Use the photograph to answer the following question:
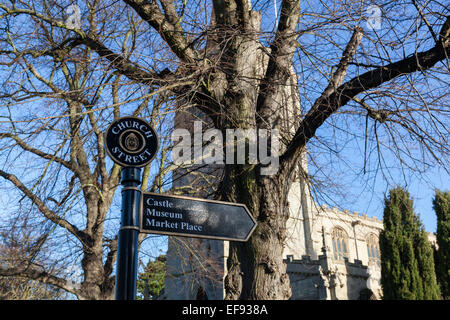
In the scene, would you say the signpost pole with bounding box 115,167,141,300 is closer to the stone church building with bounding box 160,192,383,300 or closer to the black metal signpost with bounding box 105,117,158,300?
the black metal signpost with bounding box 105,117,158,300

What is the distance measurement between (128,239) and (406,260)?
25030mm

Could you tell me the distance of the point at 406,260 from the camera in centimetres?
2505

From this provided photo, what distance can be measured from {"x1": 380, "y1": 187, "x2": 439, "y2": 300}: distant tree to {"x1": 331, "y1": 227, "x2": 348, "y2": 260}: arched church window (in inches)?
338

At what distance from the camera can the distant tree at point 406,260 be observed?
24.1m

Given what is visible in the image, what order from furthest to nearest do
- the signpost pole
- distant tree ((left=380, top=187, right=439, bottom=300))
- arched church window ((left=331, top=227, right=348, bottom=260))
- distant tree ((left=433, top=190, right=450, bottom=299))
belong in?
arched church window ((left=331, top=227, right=348, bottom=260)) < distant tree ((left=433, top=190, right=450, bottom=299)) < distant tree ((left=380, top=187, right=439, bottom=300)) < the signpost pole

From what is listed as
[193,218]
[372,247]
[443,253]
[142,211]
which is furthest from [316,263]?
[142,211]

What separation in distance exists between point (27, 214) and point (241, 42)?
4.31m

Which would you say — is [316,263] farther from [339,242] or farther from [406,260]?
[339,242]

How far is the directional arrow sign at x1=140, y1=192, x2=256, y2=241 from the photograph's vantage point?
3.38m

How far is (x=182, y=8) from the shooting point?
6.64 m

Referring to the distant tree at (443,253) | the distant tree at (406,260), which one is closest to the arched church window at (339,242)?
the distant tree at (406,260)

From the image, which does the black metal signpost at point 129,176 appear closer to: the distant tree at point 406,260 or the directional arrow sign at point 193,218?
the directional arrow sign at point 193,218

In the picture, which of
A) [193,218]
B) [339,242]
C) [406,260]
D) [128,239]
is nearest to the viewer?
[128,239]

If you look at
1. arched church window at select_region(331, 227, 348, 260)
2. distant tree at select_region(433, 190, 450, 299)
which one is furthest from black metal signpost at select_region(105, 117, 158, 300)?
arched church window at select_region(331, 227, 348, 260)
